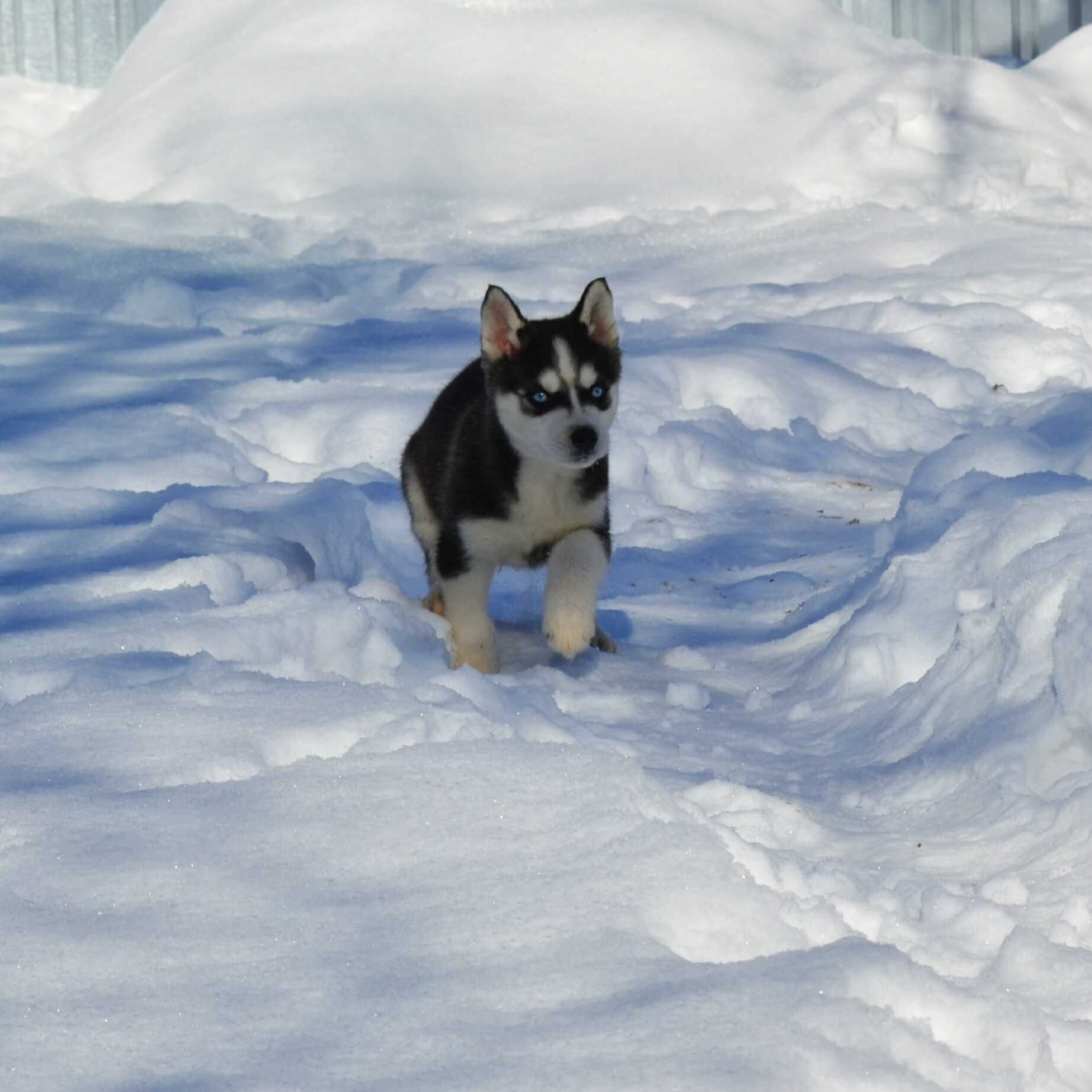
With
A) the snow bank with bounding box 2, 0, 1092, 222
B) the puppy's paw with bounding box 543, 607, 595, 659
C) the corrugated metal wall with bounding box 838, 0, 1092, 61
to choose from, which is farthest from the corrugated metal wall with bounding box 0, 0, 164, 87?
the puppy's paw with bounding box 543, 607, 595, 659

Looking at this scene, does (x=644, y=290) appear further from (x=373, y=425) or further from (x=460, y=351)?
(x=373, y=425)

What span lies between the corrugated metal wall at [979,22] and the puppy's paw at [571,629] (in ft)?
34.7

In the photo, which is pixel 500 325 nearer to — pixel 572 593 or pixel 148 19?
pixel 572 593

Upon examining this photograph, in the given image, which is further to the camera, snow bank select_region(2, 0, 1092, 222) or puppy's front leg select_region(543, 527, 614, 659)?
snow bank select_region(2, 0, 1092, 222)

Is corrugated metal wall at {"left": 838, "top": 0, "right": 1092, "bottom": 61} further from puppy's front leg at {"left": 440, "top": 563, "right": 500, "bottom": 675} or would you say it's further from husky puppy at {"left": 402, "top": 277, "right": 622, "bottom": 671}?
puppy's front leg at {"left": 440, "top": 563, "right": 500, "bottom": 675}

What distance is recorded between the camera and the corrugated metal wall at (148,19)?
1317 cm

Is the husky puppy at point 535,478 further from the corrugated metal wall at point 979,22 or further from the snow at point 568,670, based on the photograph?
the corrugated metal wall at point 979,22

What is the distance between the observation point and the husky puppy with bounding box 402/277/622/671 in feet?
13.7

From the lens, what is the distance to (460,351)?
7.22 m

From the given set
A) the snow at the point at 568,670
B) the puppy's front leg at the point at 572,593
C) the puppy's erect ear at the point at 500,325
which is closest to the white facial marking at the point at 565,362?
the puppy's erect ear at the point at 500,325

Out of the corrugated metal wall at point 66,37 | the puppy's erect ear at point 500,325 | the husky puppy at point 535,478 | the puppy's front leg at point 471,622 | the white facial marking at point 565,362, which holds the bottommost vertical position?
the puppy's front leg at point 471,622

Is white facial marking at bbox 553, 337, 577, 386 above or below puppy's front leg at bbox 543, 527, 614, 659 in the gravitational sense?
above

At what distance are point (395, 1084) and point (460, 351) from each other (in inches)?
218

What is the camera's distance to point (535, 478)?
434 cm
